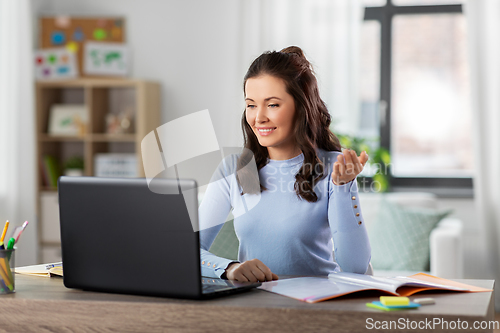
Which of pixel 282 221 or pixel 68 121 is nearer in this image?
pixel 282 221

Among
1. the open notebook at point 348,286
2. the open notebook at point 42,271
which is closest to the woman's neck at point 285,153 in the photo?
the open notebook at point 348,286

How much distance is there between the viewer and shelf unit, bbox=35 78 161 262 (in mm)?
3820

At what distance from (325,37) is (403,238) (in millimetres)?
1466

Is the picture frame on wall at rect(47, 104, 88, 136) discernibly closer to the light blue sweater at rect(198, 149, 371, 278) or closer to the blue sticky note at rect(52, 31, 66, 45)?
the blue sticky note at rect(52, 31, 66, 45)

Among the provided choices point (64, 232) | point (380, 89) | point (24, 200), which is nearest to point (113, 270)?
point (64, 232)

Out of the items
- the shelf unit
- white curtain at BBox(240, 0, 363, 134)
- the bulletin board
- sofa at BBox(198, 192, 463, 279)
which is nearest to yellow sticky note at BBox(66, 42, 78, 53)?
the bulletin board

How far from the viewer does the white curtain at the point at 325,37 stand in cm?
375

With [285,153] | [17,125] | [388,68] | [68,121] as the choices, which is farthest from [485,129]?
[17,125]

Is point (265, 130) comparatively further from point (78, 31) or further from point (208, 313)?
point (78, 31)

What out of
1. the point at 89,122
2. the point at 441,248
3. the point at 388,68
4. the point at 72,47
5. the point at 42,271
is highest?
the point at 72,47

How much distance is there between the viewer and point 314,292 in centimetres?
102

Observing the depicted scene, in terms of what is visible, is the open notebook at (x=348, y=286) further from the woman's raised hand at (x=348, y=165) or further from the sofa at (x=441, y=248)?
the sofa at (x=441, y=248)

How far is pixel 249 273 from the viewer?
1.17 m

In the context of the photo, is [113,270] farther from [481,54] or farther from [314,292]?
[481,54]
